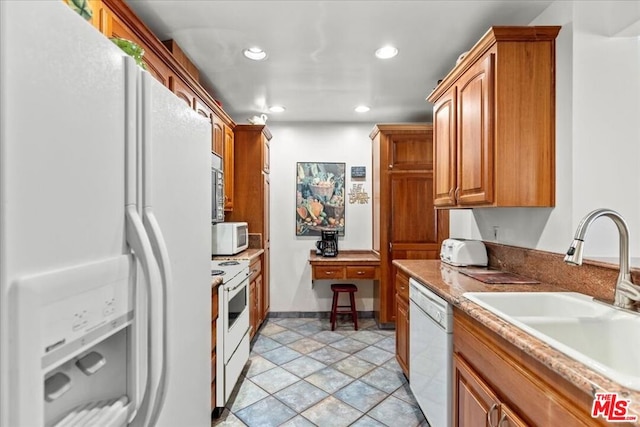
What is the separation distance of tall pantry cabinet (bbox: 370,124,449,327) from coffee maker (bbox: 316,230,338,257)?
22.0 inches

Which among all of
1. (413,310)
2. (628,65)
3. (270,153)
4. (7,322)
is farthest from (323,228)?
(7,322)

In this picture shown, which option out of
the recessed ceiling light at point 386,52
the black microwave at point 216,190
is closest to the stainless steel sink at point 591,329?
the recessed ceiling light at point 386,52

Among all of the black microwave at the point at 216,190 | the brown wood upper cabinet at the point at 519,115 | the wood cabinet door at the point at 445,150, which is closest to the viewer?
the brown wood upper cabinet at the point at 519,115

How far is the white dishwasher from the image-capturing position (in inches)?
63.0

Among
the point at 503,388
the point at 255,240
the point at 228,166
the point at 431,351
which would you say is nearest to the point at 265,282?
the point at 255,240

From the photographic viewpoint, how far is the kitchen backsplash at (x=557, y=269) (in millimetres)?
1402

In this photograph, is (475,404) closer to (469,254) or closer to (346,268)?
(469,254)

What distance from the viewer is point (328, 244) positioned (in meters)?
3.87

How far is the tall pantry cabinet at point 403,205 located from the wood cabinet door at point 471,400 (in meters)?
2.09

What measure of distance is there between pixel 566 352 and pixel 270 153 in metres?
3.71

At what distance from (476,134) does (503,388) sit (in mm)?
1385

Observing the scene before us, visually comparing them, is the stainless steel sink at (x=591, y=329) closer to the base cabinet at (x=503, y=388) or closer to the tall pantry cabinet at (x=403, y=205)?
the base cabinet at (x=503, y=388)

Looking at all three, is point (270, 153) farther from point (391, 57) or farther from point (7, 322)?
point (7, 322)

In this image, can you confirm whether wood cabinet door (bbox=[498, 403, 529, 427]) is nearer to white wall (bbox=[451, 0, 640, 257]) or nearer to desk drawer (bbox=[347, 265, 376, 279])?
white wall (bbox=[451, 0, 640, 257])
